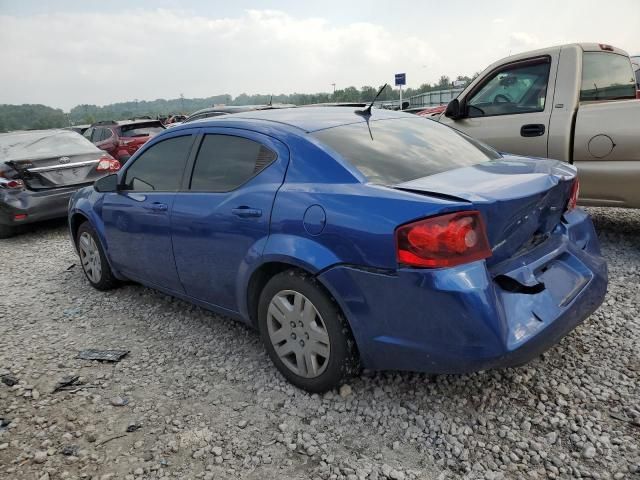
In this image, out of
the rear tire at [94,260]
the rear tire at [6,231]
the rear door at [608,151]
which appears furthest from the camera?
the rear tire at [6,231]

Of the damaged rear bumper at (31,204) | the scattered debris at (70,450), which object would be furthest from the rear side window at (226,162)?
the damaged rear bumper at (31,204)

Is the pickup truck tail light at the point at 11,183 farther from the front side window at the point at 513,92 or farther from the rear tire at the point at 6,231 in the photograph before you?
the front side window at the point at 513,92

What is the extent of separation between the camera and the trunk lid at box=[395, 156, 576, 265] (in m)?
2.22

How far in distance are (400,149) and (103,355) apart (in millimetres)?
2456

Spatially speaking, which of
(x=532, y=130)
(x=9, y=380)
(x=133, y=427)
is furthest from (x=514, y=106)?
(x=9, y=380)

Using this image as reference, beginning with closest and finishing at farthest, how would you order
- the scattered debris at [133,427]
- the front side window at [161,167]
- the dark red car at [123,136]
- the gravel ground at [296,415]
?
1. the gravel ground at [296,415]
2. the scattered debris at [133,427]
3. the front side window at [161,167]
4. the dark red car at [123,136]

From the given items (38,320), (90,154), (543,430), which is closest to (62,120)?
(90,154)

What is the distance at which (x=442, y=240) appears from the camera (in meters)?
2.10

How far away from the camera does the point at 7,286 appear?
5.07 meters

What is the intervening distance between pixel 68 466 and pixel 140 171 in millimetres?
2235

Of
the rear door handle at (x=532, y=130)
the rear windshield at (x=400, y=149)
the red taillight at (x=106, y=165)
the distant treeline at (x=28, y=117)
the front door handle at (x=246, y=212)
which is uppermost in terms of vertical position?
the distant treeline at (x=28, y=117)

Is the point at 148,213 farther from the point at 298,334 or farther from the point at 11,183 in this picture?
Result: the point at 11,183

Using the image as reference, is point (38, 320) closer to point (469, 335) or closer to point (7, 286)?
point (7, 286)

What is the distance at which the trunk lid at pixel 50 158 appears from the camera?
685cm
